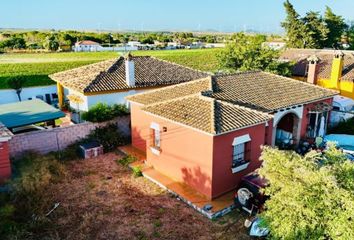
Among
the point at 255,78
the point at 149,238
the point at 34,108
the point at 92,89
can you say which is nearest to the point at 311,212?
the point at 149,238

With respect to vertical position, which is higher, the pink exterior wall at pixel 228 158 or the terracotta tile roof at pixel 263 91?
the terracotta tile roof at pixel 263 91

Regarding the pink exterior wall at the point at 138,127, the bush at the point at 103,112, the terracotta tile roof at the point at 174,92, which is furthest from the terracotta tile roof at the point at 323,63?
the bush at the point at 103,112

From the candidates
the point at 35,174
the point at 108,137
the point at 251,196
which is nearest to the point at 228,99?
the point at 251,196

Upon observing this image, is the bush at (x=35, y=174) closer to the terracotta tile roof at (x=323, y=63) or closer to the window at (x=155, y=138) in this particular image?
the window at (x=155, y=138)

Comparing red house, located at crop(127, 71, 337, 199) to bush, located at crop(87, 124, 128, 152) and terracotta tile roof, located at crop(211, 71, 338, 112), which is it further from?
bush, located at crop(87, 124, 128, 152)

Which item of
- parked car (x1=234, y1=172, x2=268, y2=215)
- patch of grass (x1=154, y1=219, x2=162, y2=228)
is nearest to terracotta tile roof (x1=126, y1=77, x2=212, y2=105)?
parked car (x1=234, y1=172, x2=268, y2=215)

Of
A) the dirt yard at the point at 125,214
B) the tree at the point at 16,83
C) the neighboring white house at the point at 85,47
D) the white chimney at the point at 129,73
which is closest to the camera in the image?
the dirt yard at the point at 125,214
